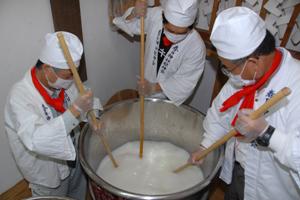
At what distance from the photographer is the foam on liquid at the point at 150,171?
60.9 inches

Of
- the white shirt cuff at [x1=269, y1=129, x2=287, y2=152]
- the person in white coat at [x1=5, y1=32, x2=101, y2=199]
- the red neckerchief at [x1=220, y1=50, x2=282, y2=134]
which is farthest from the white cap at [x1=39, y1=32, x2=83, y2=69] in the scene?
the white shirt cuff at [x1=269, y1=129, x2=287, y2=152]

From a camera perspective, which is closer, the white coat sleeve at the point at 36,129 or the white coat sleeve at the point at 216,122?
the white coat sleeve at the point at 36,129

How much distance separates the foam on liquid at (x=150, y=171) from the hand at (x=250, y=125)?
705 mm


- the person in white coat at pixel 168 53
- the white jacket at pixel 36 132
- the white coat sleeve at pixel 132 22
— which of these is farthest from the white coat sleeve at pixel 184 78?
the white jacket at pixel 36 132

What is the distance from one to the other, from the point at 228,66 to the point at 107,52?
122 cm

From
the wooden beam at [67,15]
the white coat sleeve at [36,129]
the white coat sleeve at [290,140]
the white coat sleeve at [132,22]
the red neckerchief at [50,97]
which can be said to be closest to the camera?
the white coat sleeve at [290,140]

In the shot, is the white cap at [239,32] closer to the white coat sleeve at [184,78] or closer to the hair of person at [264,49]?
the hair of person at [264,49]

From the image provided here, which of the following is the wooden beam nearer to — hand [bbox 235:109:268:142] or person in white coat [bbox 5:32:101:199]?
person in white coat [bbox 5:32:101:199]

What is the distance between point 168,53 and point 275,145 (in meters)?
0.90

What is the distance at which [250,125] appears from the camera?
0.95 meters

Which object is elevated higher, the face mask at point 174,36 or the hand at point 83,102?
the face mask at point 174,36

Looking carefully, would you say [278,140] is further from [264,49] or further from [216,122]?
[216,122]

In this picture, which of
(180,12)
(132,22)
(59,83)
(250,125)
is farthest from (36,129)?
(132,22)

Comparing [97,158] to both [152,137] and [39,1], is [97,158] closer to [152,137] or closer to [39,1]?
[152,137]
